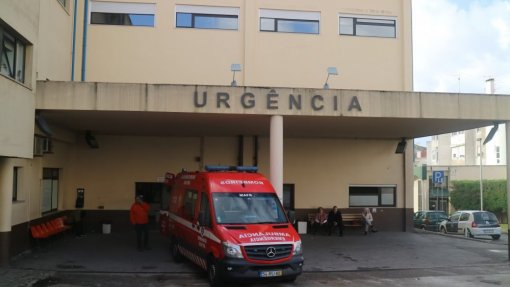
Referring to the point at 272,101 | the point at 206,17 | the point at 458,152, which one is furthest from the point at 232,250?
the point at 458,152

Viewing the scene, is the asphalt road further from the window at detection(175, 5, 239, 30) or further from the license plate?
the window at detection(175, 5, 239, 30)

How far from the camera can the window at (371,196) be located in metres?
20.3

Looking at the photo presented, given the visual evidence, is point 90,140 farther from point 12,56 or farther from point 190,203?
point 190,203

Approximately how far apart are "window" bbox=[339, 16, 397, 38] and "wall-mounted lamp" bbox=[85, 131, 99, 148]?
35.2 feet

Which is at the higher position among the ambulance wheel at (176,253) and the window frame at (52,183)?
the window frame at (52,183)

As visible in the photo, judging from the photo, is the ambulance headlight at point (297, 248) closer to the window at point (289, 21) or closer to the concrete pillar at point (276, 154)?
the concrete pillar at point (276, 154)

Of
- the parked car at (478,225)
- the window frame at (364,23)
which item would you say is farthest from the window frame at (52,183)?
the parked car at (478,225)

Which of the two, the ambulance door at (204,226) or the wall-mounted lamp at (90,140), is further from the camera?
the wall-mounted lamp at (90,140)

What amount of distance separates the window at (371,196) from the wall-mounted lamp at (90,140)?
1052 centimetres

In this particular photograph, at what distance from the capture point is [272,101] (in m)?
13.2

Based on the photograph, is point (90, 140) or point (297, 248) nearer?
point (297, 248)

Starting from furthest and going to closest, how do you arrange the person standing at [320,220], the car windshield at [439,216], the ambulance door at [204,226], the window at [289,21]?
the car windshield at [439,216] → the window at [289,21] → the person standing at [320,220] → the ambulance door at [204,226]

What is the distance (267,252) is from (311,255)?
510 cm

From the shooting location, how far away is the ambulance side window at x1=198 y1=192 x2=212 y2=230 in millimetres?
10367
